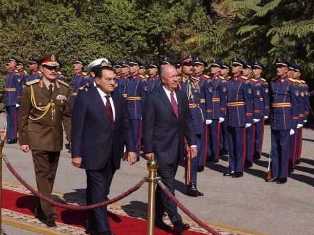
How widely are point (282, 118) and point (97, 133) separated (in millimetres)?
4263

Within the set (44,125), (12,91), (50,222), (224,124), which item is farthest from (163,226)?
(12,91)

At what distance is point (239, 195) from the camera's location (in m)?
9.31

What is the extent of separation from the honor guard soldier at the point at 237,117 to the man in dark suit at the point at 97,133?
14.4 feet

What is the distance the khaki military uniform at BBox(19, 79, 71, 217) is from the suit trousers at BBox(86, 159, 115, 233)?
2.71ft

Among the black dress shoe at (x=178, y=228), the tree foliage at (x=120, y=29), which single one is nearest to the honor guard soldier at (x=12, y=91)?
the tree foliage at (x=120, y=29)

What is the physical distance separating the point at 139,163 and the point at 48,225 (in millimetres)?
5037

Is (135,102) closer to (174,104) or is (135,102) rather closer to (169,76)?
(174,104)

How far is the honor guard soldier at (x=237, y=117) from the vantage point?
1098 cm

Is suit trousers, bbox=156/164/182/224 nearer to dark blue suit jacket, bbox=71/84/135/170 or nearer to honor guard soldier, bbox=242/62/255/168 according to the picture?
dark blue suit jacket, bbox=71/84/135/170

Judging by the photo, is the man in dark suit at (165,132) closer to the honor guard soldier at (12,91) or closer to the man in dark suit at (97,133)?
the man in dark suit at (97,133)

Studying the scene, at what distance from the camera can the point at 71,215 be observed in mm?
7969

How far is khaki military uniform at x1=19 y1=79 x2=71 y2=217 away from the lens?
7543mm

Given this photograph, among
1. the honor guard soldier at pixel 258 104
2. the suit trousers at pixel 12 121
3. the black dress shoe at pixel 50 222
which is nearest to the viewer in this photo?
the black dress shoe at pixel 50 222

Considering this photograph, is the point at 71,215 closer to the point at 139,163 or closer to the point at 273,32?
the point at 139,163
